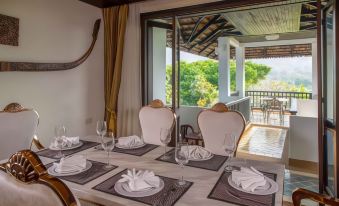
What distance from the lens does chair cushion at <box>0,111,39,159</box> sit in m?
1.83

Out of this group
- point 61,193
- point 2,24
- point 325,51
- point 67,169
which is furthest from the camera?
point 325,51

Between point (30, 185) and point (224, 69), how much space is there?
596 centimetres

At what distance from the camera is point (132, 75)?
10.6ft

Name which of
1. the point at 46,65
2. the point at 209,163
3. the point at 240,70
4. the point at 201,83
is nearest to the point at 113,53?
the point at 46,65

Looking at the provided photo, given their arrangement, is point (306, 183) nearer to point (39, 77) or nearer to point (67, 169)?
point (67, 169)

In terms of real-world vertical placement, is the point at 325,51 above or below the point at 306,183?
above

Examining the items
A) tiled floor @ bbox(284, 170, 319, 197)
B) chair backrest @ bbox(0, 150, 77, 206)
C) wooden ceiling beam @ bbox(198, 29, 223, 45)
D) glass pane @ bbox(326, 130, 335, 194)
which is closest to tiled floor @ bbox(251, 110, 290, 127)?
wooden ceiling beam @ bbox(198, 29, 223, 45)

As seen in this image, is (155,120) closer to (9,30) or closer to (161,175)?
(161,175)

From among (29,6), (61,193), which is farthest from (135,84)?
(61,193)

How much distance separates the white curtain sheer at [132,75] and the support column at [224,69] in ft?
11.5

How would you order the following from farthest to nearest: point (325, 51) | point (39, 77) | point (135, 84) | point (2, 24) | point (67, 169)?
point (135, 84)
point (39, 77)
point (325, 51)
point (2, 24)
point (67, 169)

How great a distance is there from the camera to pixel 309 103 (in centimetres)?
489

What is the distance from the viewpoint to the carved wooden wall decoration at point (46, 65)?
86.6 inches

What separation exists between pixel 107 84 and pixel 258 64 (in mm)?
8700
